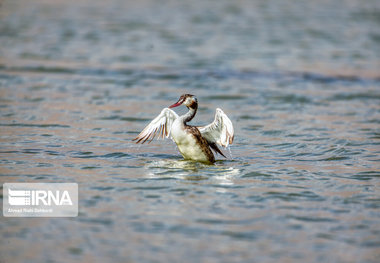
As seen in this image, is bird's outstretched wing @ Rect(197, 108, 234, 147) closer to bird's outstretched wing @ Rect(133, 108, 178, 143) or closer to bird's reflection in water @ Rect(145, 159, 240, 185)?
bird's reflection in water @ Rect(145, 159, 240, 185)

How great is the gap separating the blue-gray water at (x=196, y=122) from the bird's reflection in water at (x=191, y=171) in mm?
42

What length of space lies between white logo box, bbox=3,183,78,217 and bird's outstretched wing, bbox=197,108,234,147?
2228 millimetres

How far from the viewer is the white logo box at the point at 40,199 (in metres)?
7.08

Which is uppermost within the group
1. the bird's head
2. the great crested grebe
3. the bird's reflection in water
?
the bird's head

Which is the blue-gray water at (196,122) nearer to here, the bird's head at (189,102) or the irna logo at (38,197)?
the irna logo at (38,197)

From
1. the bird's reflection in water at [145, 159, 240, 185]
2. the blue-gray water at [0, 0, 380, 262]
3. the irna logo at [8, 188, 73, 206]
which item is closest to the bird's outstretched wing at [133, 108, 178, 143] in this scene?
the blue-gray water at [0, 0, 380, 262]

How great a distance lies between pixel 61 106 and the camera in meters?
13.3

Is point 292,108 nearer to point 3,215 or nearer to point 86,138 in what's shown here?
point 86,138

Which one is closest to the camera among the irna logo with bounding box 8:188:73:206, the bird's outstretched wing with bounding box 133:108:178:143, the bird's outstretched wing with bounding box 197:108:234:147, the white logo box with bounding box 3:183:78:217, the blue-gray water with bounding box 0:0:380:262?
the blue-gray water with bounding box 0:0:380:262

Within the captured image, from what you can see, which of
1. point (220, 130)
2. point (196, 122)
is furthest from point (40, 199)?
point (196, 122)

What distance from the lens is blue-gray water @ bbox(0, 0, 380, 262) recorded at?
6.45 meters

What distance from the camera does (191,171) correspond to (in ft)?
29.5

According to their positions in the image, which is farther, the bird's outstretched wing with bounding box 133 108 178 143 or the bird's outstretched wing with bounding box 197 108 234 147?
the bird's outstretched wing with bounding box 133 108 178 143

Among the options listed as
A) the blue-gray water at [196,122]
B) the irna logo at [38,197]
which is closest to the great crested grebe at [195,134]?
the blue-gray water at [196,122]
